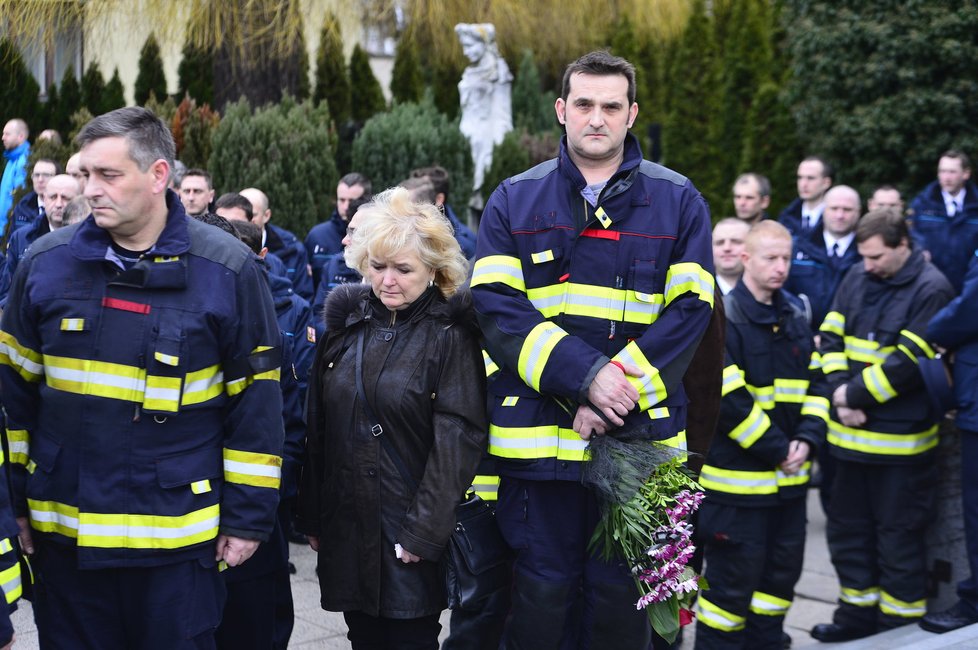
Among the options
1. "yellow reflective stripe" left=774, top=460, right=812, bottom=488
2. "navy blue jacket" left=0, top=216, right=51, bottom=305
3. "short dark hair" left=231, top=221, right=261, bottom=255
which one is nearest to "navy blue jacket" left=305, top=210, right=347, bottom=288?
"navy blue jacket" left=0, top=216, right=51, bottom=305

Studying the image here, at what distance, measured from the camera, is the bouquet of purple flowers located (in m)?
3.84

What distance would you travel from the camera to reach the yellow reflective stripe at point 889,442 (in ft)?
20.6

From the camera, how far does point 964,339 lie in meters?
6.02

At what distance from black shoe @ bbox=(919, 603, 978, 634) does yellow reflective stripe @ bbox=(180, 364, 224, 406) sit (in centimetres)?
409

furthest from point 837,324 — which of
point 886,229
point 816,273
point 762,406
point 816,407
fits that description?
point 816,273

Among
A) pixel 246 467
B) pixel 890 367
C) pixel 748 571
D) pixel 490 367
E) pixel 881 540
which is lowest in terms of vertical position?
pixel 881 540

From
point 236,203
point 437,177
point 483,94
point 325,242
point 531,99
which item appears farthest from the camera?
point 531,99

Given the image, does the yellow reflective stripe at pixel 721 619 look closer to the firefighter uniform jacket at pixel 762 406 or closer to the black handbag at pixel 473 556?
the firefighter uniform jacket at pixel 762 406

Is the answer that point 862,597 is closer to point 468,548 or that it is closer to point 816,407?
point 816,407

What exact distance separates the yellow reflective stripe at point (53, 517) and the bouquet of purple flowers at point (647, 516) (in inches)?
61.9

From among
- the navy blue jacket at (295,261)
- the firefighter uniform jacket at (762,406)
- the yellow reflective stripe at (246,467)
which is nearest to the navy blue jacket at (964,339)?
the firefighter uniform jacket at (762,406)

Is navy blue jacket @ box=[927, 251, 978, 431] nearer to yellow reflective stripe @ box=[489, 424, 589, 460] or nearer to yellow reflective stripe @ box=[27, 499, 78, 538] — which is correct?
yellow reflective stripe @ box=[489, 424, 589, 460]

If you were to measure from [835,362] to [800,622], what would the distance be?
1498 millimetres

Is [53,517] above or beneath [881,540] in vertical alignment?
above
